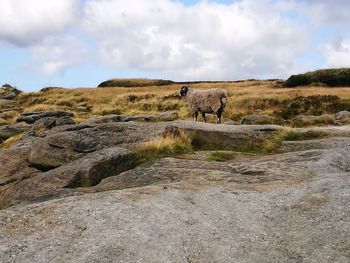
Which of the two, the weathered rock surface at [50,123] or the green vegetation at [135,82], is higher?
the green vegetation at [135,82]

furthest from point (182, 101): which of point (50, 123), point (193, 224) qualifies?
point (193, 224)

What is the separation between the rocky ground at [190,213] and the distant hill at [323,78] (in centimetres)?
4966

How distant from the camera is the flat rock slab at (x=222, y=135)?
61.9 ft

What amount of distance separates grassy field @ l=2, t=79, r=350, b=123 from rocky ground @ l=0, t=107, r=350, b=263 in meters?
22.7

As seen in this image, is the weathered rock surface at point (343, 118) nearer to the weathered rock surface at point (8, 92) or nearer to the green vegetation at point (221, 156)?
the green vegetation at point (221, 156)

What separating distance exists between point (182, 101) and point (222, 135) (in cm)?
3864

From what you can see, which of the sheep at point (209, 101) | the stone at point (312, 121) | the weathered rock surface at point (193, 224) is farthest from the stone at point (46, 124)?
the weathered rock surface at point (193, 224)

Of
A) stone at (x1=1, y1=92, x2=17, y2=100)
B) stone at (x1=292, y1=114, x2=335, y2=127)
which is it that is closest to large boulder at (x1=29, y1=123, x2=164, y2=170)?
stone at (x1=292, y1=114, x2=335, y2=127)

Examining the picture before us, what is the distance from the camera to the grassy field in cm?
4297

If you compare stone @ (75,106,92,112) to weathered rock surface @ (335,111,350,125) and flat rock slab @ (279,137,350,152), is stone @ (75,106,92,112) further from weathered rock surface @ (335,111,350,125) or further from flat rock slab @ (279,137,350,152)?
flat rock slab @ (279,137,350,152)

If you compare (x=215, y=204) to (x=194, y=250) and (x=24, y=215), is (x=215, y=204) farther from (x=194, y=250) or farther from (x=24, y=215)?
(x=24, y=215)

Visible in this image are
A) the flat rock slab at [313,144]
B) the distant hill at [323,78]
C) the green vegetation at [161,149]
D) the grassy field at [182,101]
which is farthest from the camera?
the distant hill at [323,78]

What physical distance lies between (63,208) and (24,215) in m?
0.68

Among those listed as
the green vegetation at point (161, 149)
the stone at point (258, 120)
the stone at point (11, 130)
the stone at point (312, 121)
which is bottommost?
the stone at point (11, 130)
